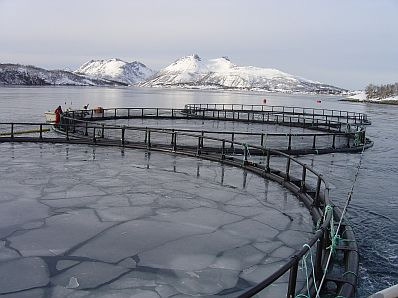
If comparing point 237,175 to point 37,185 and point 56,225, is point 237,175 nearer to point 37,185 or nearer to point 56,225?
point 37,185

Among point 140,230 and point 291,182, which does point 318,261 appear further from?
point 291,182

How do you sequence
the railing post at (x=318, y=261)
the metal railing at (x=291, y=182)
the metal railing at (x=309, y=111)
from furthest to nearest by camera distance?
1. the metal railing at (x=309, y=111)
2. the railing post at (x=318, y=261)
3. the metal railing at (x=291, y=182)

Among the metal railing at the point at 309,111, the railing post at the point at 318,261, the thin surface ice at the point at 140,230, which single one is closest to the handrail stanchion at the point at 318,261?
the railing post at the point at 318,261

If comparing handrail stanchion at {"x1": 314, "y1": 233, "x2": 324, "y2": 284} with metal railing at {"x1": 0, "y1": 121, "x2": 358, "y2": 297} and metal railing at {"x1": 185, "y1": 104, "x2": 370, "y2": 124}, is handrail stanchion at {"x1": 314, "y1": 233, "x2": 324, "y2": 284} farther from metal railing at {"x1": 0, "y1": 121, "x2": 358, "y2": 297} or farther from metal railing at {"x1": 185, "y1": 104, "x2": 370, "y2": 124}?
metal railing at {"x1": 185, "y1": 104, "x2": 370, "y2": 124}

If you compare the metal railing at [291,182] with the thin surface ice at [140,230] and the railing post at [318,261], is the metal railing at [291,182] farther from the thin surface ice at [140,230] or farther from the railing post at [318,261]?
the thin surface ice at [140,230]

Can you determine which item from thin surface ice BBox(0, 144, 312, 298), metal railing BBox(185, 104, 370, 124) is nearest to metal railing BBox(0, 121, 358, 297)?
thin surface ice BBox(0, 144, 312, 298)

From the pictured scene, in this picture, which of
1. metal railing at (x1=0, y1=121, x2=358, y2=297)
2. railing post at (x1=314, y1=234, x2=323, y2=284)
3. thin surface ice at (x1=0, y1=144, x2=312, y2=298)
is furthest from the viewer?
thin surface ice at (x1=0, y1=144, x2=312, y2=298)

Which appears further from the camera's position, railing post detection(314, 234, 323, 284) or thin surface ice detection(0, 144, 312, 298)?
thin surface ice detection(0, 144, 312, 298)

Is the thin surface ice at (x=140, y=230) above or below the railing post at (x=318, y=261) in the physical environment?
below

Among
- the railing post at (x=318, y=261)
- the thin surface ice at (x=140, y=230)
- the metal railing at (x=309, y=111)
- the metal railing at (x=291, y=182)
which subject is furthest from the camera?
the metal railing at (x=309, y=111)

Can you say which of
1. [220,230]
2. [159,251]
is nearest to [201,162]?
[220,230]

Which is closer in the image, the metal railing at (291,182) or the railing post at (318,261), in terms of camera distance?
the metal railing at (291,182)

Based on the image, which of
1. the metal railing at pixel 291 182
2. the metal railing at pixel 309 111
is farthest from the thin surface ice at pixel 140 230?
the metal railing at pixel 309 111

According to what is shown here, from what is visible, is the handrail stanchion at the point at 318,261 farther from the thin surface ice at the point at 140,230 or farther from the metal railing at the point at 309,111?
the metal railing at the point at 309,111
